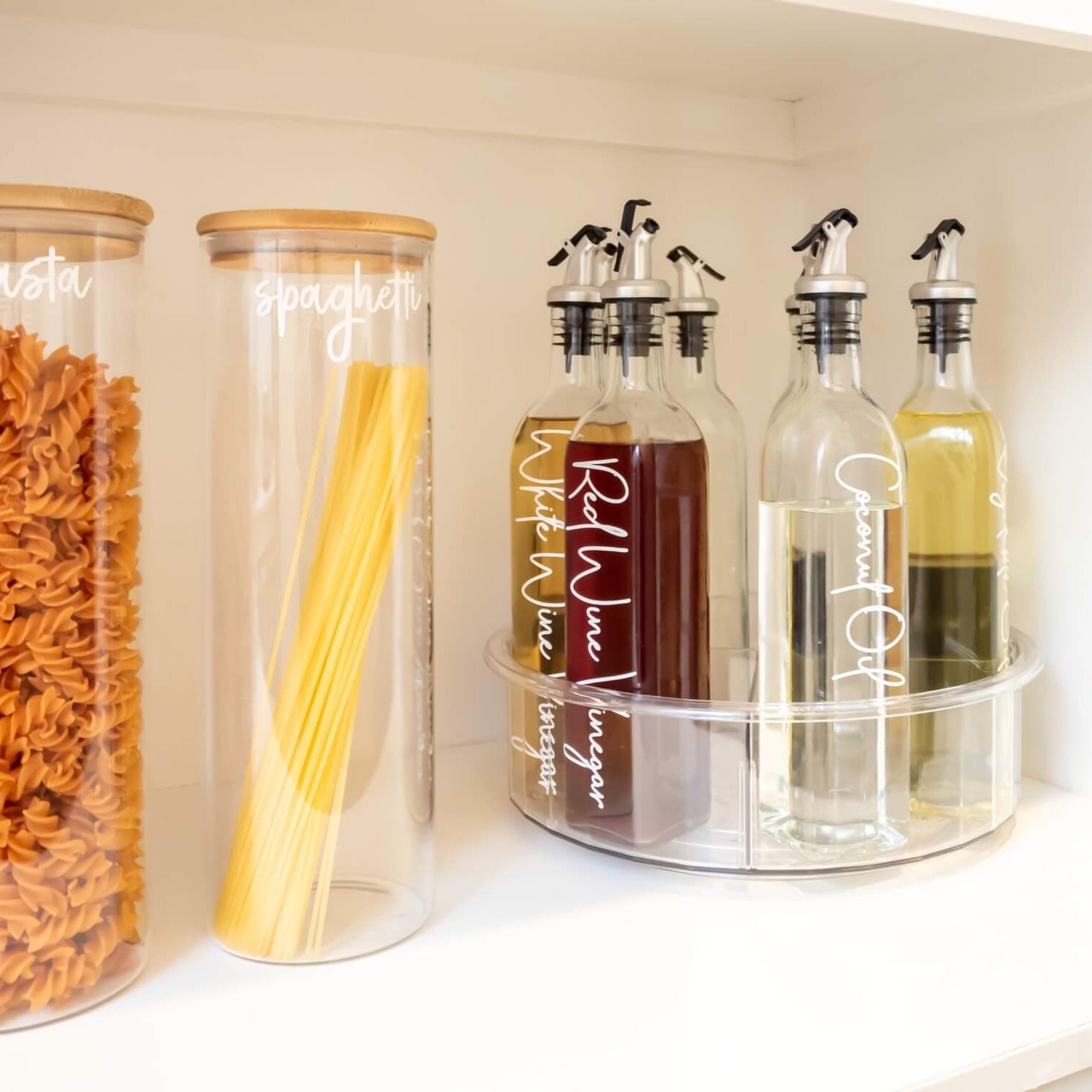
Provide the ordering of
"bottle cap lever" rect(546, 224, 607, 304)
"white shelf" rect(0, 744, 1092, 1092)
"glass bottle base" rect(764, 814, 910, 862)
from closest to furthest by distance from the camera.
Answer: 1. "white shelf" rect(0, 744, 1092, 1092)
2. "glass bottle base" rect(764, 814, 910, 862)
3. "bottle cap lever" rect(546, 224, 607, 304)

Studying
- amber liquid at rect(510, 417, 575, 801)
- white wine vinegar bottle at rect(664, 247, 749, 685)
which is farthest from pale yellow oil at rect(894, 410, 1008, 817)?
amber liquid at rect(510, 417, 575, 801)

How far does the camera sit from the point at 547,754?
668 millimetres

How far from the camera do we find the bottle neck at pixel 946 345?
699 millimetres

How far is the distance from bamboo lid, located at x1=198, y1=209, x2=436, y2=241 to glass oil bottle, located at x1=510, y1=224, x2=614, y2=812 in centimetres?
21

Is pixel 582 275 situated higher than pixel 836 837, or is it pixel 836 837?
pixel 582 275

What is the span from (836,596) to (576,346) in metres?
0.23

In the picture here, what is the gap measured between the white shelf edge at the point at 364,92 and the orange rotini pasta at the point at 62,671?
11.2 inches

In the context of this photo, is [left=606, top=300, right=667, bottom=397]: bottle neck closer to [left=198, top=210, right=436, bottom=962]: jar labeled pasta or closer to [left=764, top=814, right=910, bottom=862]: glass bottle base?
[left=198, top=210, right=436, bottom=962]: jar labeled pasta

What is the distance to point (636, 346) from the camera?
0.64m

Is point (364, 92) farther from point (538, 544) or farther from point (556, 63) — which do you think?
point (538, 544)

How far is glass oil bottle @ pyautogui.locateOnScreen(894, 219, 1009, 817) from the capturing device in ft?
2.30

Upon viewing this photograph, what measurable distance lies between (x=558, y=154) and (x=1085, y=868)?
0.57 m

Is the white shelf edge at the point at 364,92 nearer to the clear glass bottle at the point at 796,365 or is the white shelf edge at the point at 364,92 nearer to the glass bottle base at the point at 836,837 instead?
the clear glass bottle at the point at 796,365

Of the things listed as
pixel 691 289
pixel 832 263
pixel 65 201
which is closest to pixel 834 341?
pixel 832 263
